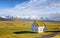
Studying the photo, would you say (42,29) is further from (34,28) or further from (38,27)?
(34,28)

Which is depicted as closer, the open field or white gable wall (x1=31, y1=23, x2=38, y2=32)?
the open field

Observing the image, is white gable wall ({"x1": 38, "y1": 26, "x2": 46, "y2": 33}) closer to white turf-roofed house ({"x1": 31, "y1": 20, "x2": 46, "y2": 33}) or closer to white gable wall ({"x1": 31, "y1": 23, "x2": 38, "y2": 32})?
white turf-roofed house ({"x1": 31, "y1": 20, "x2": 46, "y2": 33})

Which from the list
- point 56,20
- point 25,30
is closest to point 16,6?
point 25,30

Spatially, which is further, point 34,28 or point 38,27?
point 38,27

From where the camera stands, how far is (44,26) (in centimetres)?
764

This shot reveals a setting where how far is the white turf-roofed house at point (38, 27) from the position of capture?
24.6ft

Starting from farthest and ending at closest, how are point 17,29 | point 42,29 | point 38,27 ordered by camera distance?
point 38,27
point 42,29
point 17,29

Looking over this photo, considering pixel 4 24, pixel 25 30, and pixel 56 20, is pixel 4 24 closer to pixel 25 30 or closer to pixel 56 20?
pixel 25 30

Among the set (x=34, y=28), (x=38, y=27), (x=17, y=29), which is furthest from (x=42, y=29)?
(x=17, y=29)

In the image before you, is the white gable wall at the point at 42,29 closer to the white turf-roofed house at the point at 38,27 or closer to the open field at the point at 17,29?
the white turf-roofed house at the point at 38,27

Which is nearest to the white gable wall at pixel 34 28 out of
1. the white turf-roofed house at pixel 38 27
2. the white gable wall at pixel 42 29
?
the white turf-roofed house at pixel 38 27

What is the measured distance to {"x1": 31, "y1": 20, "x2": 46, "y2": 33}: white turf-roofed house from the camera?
24.6 feet

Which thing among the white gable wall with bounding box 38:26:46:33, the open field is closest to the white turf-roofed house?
the white gable wall with bounding box 38:26:46:33

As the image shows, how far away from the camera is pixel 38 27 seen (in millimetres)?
7707
